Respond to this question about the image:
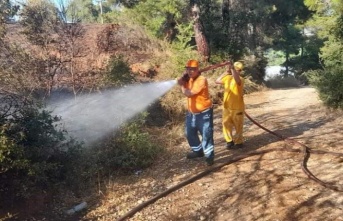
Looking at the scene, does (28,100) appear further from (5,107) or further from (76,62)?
(76,62)

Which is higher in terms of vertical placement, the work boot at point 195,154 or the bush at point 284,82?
the work boot at point 195,154

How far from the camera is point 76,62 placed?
8.54m

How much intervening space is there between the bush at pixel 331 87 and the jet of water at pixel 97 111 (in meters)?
4.55

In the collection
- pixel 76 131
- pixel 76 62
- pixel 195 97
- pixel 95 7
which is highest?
pixel 95 7

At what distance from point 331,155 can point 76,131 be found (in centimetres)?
418

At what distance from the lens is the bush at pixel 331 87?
911 cm

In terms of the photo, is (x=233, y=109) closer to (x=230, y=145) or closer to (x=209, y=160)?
(x=230, y=145)

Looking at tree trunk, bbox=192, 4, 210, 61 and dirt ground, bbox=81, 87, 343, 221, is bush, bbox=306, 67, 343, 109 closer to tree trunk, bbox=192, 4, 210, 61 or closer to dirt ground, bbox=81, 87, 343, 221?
dirt ground, bbox=81, 87, 343, 221

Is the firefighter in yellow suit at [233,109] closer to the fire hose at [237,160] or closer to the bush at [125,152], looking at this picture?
the fire hose at [237,160]

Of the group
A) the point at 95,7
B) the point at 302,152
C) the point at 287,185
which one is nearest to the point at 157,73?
the point at 302,152

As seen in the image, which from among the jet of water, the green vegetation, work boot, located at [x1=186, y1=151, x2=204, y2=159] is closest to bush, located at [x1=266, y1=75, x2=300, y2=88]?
the green vegetation

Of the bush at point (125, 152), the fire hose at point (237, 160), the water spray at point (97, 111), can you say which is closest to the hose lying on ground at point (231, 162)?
the fire hose at point (237, 160)

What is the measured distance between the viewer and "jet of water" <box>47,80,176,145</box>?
22.4 feet

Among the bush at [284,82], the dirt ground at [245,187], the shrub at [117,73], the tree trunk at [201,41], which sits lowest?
the bush at [284,82]
